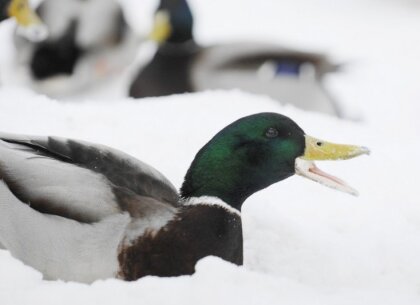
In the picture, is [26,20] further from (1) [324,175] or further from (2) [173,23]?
(1) [324,175]

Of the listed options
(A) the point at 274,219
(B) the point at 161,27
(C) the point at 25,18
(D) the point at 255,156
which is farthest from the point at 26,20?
(D) the point at 255,156

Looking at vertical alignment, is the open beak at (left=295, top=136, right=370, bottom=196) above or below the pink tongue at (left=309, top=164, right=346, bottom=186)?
above

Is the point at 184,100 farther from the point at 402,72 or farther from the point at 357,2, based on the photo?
the point at 357,2

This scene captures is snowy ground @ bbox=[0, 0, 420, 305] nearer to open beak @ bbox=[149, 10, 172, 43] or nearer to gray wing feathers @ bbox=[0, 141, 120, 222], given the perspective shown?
gray wing feathers @ bbox=[0, 141, 120, 222]

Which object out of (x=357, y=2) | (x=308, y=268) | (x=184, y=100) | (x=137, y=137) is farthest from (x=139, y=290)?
(x=357, y=2)

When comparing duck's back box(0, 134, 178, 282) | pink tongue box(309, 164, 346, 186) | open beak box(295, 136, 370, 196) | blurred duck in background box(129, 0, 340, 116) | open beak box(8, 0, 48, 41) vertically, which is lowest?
blurred duck in background box(129, 0, 340, 116)

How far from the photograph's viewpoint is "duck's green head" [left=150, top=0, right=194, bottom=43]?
23.1 feet

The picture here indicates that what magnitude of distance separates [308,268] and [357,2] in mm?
6758

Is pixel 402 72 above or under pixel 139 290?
under

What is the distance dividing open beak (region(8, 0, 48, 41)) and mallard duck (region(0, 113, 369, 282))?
286cm

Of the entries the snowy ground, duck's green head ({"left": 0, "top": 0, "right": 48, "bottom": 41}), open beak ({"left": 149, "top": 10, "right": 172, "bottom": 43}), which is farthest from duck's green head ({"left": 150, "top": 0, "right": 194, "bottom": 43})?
the snowy ground

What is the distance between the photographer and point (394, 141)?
4.29 metres

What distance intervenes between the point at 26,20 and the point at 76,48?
1023 mm

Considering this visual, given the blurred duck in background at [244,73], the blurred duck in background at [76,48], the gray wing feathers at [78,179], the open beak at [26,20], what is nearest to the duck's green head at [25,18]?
the open beak at [26,20]
